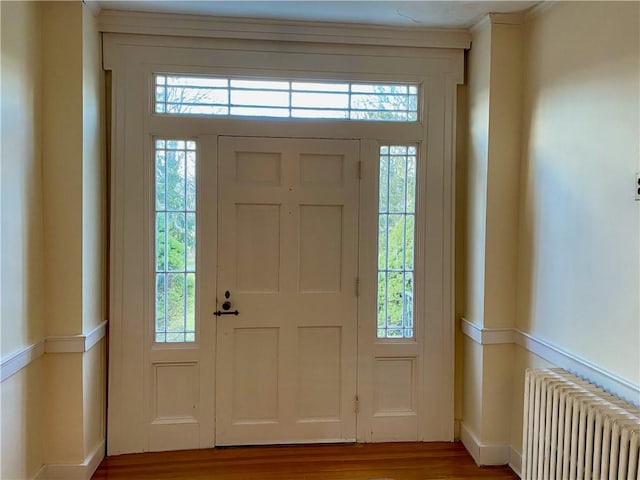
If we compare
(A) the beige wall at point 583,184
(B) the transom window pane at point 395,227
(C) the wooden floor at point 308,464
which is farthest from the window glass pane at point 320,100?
(C) the wooden floor at point 308,464

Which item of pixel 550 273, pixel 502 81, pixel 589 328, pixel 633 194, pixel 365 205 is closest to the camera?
pixel 633 194

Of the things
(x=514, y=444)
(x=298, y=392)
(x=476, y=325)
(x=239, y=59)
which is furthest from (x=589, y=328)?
(x=239, y=59)

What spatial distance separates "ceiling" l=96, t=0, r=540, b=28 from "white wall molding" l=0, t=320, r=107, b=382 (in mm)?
1780

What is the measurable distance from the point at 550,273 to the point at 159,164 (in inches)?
88.4

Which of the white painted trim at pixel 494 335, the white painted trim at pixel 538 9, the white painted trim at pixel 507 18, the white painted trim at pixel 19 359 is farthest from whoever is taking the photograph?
the white painted trim at pixel 494 335

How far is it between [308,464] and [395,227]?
1.50 m

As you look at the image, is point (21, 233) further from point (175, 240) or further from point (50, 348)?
point (175, 240)

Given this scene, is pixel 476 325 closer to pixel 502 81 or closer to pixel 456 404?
pixel 456 404

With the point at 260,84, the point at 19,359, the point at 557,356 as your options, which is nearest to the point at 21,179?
the point at 19,359

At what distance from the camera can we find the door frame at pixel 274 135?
2625 millimetres

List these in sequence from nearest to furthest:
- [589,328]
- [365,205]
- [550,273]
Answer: [589,328], [550,273], [365,205]

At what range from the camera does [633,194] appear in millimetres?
1769

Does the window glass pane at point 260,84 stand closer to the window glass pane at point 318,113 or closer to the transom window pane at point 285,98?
the transom window pane at point 285,98

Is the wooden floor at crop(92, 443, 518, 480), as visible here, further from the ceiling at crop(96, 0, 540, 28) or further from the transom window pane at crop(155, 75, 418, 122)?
the ceiling at crop(96, 0, 540, 28)
